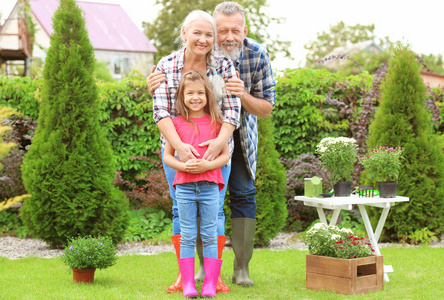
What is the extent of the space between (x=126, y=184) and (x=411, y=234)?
3.53 metres

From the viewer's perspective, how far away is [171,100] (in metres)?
3.18

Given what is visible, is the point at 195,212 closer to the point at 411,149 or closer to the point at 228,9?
the point at 228,9

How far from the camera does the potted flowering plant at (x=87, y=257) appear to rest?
11.4ft

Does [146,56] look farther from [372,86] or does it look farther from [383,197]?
[383,197]

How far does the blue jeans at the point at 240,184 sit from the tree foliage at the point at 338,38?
39.3 metres

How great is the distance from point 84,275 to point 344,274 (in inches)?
68.9

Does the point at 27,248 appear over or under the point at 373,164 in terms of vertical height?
under

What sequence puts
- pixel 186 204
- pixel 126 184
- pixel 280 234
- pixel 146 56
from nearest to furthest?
pixel 186 204 < pixel 280 234 < pixel 126 184 < pixel 146 56

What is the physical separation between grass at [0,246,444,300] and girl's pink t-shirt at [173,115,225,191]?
0.71 meters

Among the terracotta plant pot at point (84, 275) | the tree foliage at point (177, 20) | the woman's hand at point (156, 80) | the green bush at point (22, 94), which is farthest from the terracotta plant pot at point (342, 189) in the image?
the tree foliage at point (177, 20)

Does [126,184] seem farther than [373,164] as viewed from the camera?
Yes

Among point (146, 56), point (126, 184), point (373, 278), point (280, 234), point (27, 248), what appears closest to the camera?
point (373, 278)

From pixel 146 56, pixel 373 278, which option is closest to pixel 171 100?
pixel 373 278

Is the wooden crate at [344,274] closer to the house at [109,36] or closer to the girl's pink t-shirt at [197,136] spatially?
the girl's pink t-shirt at [197,136]
